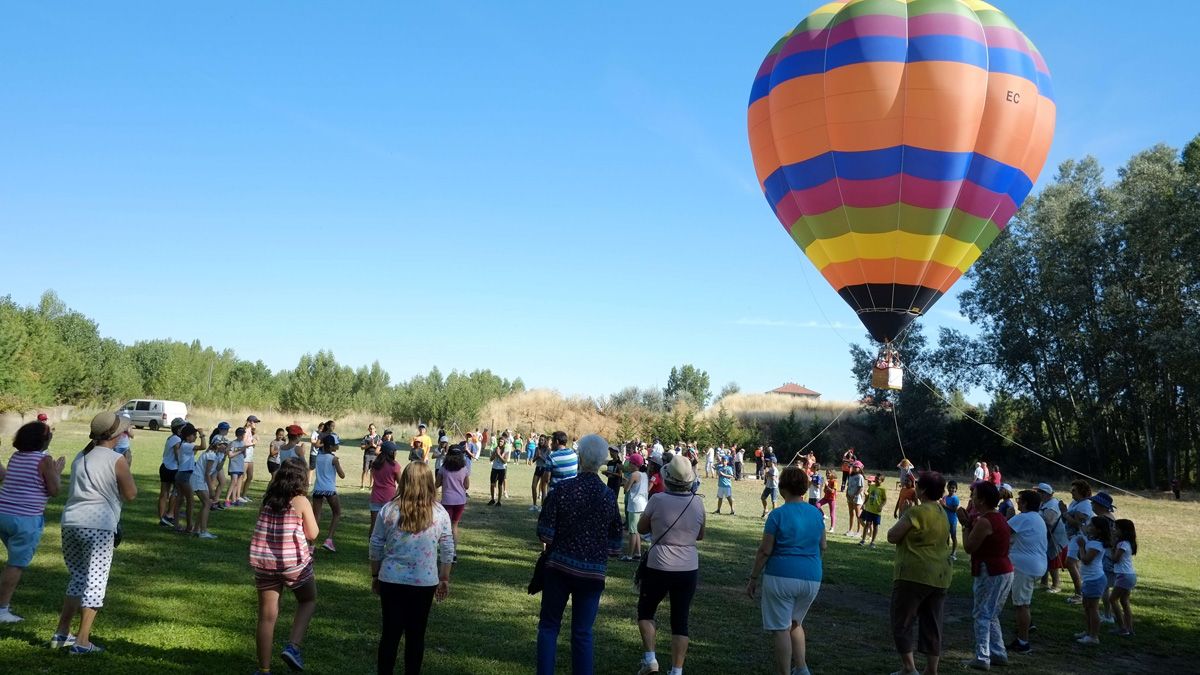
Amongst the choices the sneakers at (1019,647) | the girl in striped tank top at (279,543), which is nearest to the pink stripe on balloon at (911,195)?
the sneakers at (1019,647)

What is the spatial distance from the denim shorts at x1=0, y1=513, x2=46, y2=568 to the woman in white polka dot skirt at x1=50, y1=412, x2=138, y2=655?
0.57m

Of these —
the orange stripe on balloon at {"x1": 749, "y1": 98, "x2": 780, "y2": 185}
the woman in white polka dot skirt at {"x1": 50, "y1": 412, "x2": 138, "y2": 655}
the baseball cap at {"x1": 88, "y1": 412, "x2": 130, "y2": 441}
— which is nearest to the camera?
the woman in white polka dot skirt at {"x1": 50, "y1": 412, "x2": 138, "y2": 655}

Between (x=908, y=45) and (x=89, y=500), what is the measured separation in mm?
15338

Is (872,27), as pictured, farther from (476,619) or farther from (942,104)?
(476,619)

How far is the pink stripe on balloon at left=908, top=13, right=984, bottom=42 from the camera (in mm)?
15398

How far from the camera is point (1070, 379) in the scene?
130ft

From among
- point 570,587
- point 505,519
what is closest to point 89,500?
point 570,587

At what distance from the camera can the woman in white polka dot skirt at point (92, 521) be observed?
546 cm

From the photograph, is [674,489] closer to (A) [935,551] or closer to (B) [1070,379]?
(A) [935,551]

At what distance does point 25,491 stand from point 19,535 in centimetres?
32

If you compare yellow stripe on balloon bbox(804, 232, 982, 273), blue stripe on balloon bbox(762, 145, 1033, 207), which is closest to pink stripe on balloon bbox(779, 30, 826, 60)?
blue stripe on balloon bbox(762, 145, 1033, 207)

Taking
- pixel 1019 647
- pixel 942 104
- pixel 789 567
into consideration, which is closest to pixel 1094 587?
pixel 1019 647

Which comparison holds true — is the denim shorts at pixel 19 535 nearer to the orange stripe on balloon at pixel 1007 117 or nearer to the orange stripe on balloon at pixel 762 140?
the orange stripe on balloon at pixel 762 140

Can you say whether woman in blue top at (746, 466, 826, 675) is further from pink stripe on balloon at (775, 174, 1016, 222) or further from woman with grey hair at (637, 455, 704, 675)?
pink stripe on balloon at (775, 174, 1016, 222)
